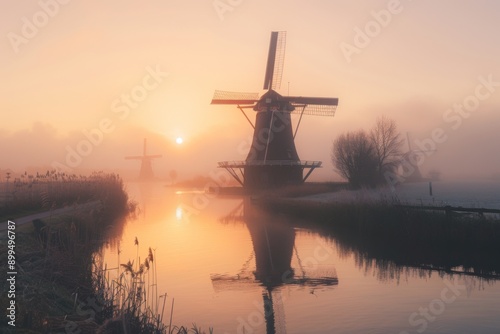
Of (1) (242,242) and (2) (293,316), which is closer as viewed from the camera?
(2) (293,316)

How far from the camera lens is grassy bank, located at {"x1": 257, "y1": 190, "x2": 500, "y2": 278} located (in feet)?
50.4

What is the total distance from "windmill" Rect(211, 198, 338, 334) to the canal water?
27 mm

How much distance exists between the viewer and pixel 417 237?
1784 cm

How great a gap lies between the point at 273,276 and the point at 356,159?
37.0 metres

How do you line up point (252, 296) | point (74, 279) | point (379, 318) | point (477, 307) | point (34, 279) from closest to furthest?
point (34, 279), point (74, 279), point (379, 318), point (477, 307), point (252, 296)

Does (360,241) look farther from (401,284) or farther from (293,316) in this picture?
(293,316)

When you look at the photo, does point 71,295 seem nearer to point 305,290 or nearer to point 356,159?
point 305,290

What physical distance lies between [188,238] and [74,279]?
40.2ft

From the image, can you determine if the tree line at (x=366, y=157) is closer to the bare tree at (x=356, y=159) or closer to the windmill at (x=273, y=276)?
the bare tree at (x=356, y=159)

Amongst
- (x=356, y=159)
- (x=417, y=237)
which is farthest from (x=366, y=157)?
(x=417, y=237)

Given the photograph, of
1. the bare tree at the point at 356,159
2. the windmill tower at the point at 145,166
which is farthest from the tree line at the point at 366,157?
the windmill tower at the point at 145,166

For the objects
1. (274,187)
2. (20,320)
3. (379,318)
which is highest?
(274,187)

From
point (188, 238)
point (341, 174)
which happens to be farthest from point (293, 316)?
point (341, 174)

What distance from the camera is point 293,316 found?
991 centimetres
